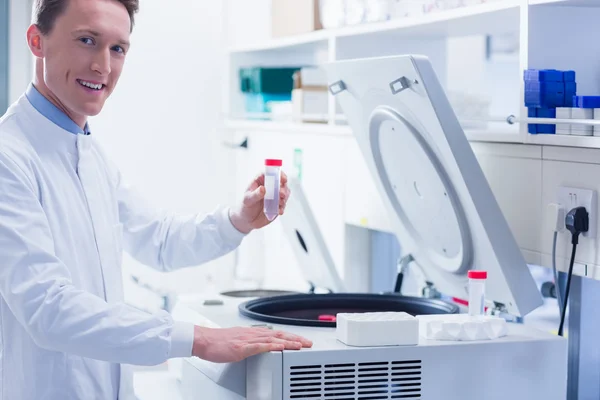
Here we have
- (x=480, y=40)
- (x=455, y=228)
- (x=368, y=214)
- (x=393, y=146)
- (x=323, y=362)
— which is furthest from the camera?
(x=480, y=40)

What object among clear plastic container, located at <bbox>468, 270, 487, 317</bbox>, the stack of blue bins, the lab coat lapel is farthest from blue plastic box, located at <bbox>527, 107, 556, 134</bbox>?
the lab coat lapel

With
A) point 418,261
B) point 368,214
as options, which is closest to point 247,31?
point 368,214

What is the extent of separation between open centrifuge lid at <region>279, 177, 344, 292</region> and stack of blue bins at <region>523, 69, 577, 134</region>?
0.79 meters

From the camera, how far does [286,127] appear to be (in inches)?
116

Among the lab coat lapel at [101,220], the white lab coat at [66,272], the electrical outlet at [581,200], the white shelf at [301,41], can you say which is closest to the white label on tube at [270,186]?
the white lab coat at [66,272]

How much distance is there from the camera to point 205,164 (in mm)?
3686

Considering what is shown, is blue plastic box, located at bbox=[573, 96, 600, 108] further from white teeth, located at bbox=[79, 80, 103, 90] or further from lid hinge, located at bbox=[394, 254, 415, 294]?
white teeth, located at bbox=[79, 80, 103, 90]

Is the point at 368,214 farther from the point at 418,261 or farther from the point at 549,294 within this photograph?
the point at 549,294

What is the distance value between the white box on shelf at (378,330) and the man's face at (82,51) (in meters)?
0.70

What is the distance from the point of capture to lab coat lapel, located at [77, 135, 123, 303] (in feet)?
5.80

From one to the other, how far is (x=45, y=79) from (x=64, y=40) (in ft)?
0.31

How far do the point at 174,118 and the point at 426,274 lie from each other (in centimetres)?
176

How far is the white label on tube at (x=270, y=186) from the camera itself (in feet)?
6.03

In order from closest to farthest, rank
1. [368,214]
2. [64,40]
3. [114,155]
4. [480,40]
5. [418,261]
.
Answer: [64,40], [418,261], [368,214], [480,40], [114,155]
